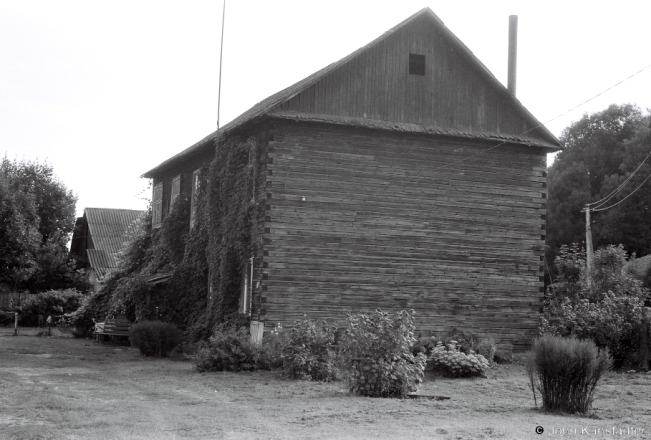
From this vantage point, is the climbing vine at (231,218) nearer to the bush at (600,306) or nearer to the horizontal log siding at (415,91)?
the horizontal log siding at (415,91)

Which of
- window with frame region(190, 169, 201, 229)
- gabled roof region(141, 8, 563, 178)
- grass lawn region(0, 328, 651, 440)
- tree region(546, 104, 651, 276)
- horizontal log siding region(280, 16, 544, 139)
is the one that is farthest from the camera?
tree region(546, 104, 651, 276)

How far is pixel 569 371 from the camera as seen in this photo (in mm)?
13664

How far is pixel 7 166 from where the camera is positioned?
62469mm

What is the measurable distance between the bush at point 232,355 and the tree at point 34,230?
98.5 ft

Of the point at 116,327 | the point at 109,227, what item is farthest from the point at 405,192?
the point at 109,227

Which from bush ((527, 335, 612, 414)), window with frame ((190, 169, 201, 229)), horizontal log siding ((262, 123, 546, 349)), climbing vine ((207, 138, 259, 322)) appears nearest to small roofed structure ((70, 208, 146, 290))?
window with frame ((190, 169, 201, 229))

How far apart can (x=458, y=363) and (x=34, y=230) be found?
1384 inches

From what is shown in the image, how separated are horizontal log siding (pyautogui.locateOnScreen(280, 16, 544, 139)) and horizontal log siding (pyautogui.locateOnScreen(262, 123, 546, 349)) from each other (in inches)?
24.0

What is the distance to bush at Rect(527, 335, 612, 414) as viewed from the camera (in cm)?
1366

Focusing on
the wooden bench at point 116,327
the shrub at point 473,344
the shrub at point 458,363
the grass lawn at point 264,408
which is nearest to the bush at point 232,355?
the grass lawn at point 264,408

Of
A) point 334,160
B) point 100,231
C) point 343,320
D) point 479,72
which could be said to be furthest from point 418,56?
point 100,231

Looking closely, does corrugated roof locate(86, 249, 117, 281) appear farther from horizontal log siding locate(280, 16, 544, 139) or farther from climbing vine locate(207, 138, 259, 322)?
horizontal log siding locate(280, 16, 544, 139)

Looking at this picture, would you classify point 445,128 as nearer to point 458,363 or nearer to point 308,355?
point 458,363

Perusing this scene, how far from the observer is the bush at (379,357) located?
52.1 feet
